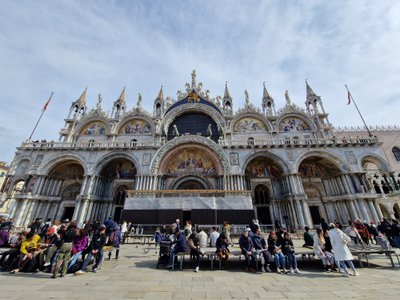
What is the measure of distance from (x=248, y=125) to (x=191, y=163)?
10.5m

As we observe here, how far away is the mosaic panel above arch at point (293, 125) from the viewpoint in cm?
2512

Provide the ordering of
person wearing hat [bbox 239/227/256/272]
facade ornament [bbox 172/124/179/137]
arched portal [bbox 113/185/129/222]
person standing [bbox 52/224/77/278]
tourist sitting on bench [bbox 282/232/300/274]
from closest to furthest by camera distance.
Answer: person standing [bbox 52/224/77/278], tourist sitting on bench [bbox 282/232/300/274], person wearing hat [bbox 239/227/256/272], arched portal [bbox 113/185/129/222], facade ornament [bbox 172/124/179/137]

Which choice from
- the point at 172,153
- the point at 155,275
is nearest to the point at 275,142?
the point at 172,153

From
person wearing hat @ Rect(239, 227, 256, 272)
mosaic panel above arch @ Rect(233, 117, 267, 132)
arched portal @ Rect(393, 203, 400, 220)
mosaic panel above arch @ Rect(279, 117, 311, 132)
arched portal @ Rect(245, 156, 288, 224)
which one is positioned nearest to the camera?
person wearing hat @ Rect(239, 227, 256, 272)

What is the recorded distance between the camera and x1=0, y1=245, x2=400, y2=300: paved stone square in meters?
4.16

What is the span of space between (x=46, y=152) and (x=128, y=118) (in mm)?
10928

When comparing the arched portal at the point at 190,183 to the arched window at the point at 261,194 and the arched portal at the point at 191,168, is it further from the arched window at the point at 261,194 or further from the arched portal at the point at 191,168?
the arched window at the point at 261,194

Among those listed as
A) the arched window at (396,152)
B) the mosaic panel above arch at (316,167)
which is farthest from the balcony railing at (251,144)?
the arched window at (396,152)

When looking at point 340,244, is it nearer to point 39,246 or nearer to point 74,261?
point 74,261

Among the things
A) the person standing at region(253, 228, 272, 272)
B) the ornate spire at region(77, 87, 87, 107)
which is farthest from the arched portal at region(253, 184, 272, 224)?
the ornate spire at region(77, 87, 87, 107)

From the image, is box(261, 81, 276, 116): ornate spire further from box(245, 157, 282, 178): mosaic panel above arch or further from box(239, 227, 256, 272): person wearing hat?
box(239, 227, 256, 272): person wearing hat

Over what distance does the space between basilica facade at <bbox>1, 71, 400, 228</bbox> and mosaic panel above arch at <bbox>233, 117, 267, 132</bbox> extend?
0.15m


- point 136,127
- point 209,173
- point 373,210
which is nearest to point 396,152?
point 373,210

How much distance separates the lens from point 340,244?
A: 6.15 metres
